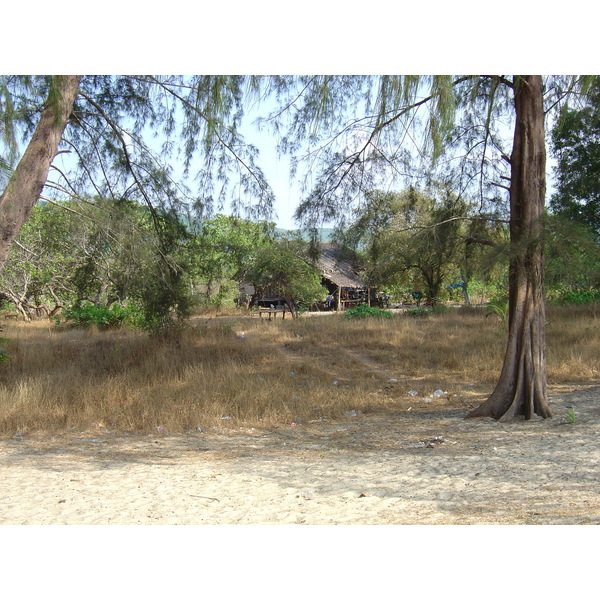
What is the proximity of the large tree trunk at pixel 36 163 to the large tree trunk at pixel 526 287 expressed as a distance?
17.5 feet

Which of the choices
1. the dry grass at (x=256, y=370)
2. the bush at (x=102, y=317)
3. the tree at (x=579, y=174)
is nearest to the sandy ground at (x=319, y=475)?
the dry grass at (x=256, y=370)

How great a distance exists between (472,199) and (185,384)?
5.45 meters

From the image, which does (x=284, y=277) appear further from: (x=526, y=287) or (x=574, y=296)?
(x=526, y=287)

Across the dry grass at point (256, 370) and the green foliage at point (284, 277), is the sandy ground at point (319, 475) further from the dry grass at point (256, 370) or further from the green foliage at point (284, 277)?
the green foliage at point (284, 277)

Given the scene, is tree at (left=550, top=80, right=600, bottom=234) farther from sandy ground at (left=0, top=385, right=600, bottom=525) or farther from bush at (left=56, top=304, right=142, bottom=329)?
bush at (left=56, top=304, right=142, bottom=329)

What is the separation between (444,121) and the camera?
17.6 feet

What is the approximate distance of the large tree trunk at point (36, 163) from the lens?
5.95 meters

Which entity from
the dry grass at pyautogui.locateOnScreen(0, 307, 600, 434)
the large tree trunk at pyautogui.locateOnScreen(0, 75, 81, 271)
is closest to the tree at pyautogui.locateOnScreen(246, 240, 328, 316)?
the dry grass at pyautogui.locateOnScreen(0, 307, 600, 434)

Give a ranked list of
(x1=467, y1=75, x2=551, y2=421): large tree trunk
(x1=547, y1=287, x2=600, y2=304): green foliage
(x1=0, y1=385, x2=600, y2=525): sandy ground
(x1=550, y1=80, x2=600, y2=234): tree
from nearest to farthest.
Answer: (x1=0, y1=385, x2=600, y2=525): sandy ground, (x1=467, y1=75, x2=551, y2=421): large tree trunk, (x1=550, y1=80, x2=600, y2=234): tree, (x1=547, y1=287, x2=600, y2=304): green foliage

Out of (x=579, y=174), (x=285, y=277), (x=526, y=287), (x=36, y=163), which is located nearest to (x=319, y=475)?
(x=526, y=287)

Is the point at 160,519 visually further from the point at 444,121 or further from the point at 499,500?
the point at 444,121

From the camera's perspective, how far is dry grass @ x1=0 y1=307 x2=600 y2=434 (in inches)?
285

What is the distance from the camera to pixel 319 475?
467 centimetres

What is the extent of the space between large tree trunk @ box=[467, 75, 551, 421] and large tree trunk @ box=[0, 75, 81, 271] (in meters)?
5.33
